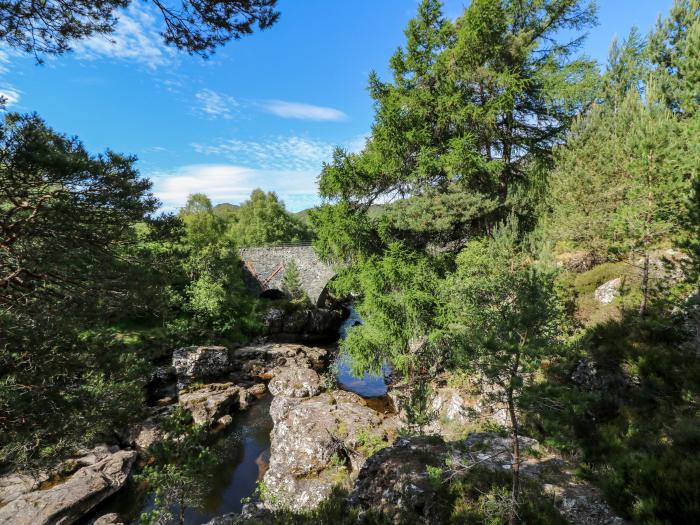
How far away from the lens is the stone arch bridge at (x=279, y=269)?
1363 inches

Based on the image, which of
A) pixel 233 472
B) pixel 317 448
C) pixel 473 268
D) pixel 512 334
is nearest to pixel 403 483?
pixel 512 334

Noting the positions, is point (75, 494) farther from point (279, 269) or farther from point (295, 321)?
point (279, 269)

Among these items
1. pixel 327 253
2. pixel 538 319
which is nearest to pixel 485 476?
pixel 538 319

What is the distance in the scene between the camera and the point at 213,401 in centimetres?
1753

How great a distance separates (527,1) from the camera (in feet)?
45.9

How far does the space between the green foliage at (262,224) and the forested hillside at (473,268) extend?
3370 cm

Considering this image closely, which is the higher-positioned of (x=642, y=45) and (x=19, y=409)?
(x=642, y=45)

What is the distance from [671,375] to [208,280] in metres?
27.7

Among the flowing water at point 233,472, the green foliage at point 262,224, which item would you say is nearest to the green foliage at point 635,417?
the flowing water at point 233,472

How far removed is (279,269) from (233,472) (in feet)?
78.7

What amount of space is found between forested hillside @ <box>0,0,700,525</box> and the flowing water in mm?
957

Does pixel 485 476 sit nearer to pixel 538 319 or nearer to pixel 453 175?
pixel 538 319

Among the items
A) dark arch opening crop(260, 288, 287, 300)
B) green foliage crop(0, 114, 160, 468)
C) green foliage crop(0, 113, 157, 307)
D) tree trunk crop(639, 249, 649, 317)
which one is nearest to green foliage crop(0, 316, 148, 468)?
green foliage crop(0, 114, 160, 468)

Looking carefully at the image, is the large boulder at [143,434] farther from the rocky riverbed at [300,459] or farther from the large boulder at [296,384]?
the large boulder at [296,384]
